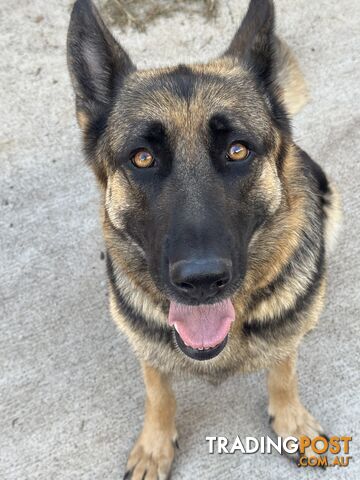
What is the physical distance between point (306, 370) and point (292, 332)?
2.46ft

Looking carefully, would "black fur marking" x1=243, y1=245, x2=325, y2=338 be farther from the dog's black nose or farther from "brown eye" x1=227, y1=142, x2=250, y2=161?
"brown eye" x1=227, y1=142, x2=250, y2=161

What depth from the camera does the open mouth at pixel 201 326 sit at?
225 centimetres

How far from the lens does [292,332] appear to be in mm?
2609

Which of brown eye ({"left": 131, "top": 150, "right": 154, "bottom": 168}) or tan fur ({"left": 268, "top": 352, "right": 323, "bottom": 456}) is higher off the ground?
brown eye ({"left": 131, "top": 150, "right": 154, "bottom": 168})

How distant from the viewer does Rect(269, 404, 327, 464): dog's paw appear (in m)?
2.95

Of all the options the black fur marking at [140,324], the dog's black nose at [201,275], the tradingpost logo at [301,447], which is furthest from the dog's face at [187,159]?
the tradingpost logo at [301,447]

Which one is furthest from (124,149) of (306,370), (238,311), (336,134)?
(336,134)

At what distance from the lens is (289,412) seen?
9.70 feet

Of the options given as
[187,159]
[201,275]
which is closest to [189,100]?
[187,159]

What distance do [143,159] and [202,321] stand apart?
0.77 metres

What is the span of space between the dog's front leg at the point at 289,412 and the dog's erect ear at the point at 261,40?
5.27 ft

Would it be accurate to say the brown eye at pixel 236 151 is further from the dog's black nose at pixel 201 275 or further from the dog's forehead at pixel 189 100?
the dog's black nose at pixel 201 275

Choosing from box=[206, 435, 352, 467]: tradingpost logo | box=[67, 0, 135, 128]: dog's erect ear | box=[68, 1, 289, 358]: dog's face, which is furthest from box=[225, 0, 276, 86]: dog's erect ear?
box=[206, 435, 352, 467]: tradingpost logo

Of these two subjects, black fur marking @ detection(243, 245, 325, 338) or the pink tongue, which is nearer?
the pink tongue
